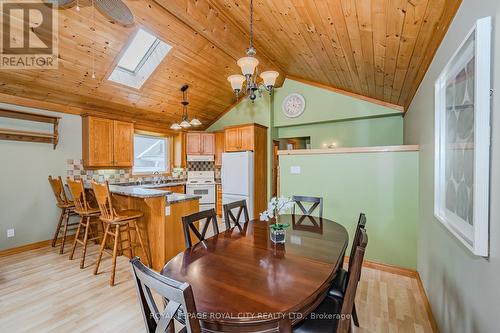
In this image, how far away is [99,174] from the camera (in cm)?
438

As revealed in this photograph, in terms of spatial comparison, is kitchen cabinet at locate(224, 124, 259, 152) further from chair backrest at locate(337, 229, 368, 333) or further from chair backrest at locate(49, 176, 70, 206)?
chair backrest at locate(337, 229, 368, 333)

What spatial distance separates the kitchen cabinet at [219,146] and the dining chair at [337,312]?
474cm

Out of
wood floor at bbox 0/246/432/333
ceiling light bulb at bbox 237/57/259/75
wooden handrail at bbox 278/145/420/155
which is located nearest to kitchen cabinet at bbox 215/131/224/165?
wooden handrail at bbox 278/145/420/155

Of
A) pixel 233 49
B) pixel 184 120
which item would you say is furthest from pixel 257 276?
pixel 184 120

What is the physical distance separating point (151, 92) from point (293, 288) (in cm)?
432

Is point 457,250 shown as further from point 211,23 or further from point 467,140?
point 211,23

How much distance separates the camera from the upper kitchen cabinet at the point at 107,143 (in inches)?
160

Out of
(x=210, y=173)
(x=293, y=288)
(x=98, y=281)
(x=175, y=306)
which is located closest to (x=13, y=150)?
(x=98, y=281)

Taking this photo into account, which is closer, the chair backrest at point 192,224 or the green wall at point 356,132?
the chair backrest at point 192,224

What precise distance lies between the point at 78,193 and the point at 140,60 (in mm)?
2351

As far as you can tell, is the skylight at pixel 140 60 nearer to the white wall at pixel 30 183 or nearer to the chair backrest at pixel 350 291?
the white wall at pixel 30 183

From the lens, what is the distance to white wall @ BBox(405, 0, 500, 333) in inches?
35.9

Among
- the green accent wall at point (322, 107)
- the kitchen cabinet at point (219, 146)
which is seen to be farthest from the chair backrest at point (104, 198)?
the green accent wall at point (322, 107)

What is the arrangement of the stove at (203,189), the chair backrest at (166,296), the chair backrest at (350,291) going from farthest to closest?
the stove at (203,189) < the chair backrest at (350,291) < the chair backrest at (166,296)
